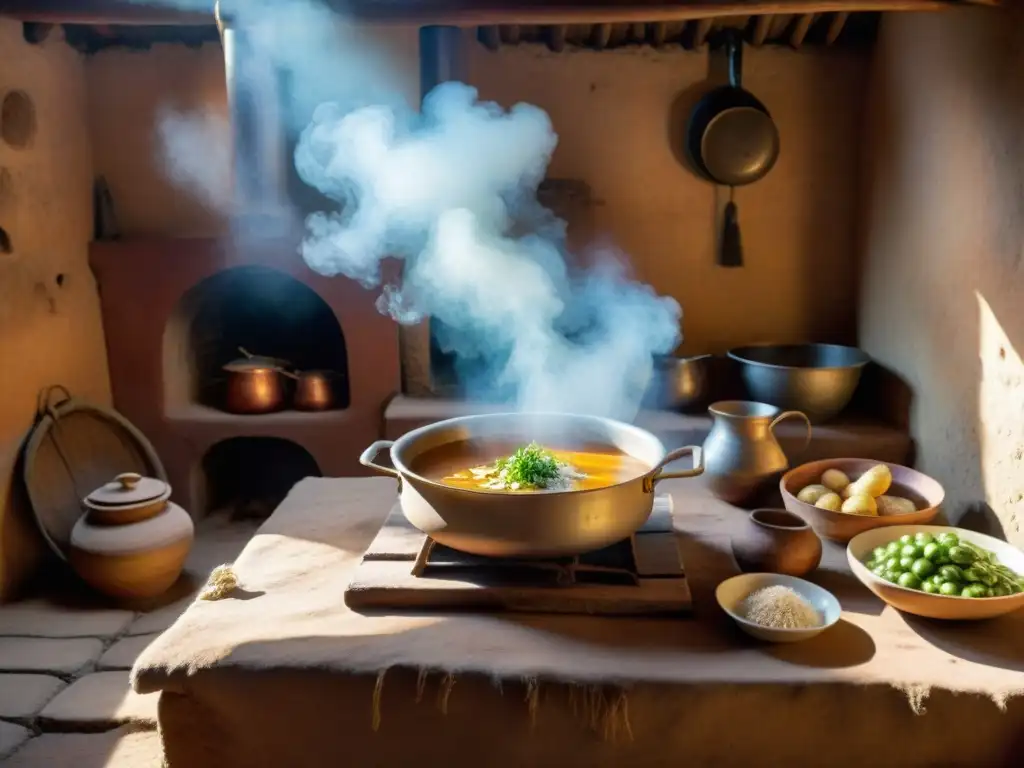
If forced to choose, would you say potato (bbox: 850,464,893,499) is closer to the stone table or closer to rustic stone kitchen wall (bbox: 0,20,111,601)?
the stone table

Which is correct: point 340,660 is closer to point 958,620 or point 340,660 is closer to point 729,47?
point 958,620

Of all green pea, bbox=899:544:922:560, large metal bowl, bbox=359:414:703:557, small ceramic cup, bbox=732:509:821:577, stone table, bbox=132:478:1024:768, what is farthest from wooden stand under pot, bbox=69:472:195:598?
green pea, bbox=899:544:922:560

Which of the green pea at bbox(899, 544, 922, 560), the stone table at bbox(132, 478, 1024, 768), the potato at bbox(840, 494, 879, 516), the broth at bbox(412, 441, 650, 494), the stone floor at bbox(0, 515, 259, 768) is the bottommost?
the stone floor at bbox(0, 515, 259, 768)

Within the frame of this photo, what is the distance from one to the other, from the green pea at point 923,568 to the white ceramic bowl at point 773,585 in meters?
0.20

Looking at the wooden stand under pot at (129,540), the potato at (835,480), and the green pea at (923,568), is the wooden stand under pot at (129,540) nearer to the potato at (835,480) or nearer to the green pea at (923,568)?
the potato at (835,480)

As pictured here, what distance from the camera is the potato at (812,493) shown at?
2.65m

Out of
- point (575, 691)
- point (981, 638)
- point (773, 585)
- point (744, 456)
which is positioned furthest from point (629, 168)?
point (575, 691)

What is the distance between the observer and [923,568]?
2092mm

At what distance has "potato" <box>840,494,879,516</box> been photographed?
2.52 metres

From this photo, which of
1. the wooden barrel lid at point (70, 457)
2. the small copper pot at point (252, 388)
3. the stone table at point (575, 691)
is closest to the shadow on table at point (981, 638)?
the stone table at point (575, 691)

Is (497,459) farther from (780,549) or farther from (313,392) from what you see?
(313,392)

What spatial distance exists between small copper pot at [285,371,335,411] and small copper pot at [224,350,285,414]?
10cm

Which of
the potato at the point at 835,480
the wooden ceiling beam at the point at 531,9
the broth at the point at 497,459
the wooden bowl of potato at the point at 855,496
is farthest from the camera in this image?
the wooden ceiling beam at the point at 531,9

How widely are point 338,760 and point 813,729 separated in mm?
1056
